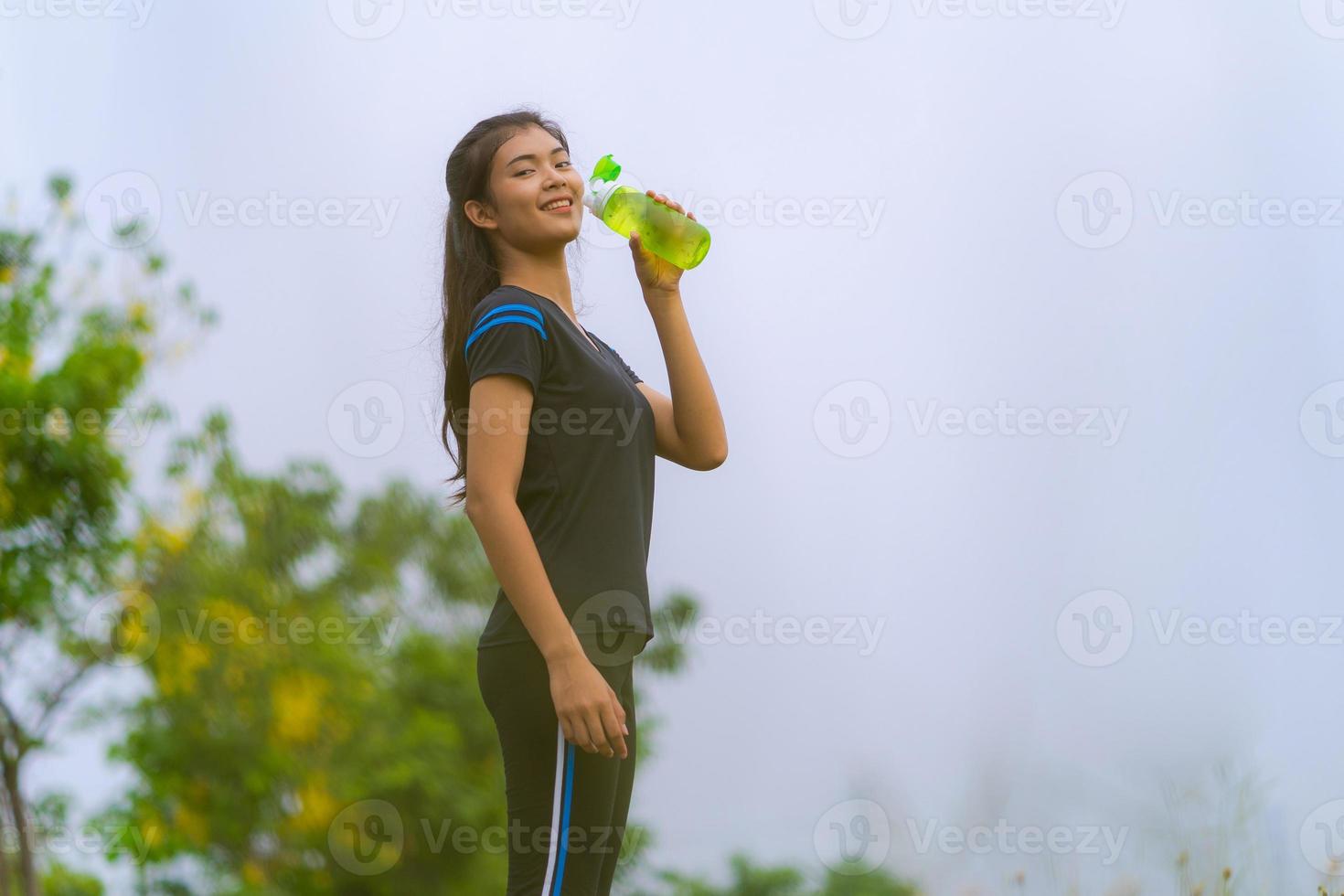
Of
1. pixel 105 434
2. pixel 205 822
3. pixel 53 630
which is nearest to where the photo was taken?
pixel 105 434

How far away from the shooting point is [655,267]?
1.20 metres

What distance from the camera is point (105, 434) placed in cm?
383

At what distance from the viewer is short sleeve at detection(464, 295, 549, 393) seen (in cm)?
106

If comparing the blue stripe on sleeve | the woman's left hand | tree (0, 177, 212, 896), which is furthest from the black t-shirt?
tree (0, 177, 212, 896)

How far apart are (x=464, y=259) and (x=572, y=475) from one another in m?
0.28

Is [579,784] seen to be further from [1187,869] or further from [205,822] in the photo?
[205,822]

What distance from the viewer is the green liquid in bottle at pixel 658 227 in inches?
46.8

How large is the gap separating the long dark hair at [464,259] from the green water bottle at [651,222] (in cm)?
8

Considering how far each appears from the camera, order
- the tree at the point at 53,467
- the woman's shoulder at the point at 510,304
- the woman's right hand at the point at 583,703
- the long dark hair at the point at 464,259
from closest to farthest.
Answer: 1. the woman's right hand at the point at 583,703
2. the woman's shoulder at the point at 510,304
3. the long dark hair at the point at 464,259
4. the tree at the point at 53,467

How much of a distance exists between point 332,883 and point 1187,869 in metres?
3.61

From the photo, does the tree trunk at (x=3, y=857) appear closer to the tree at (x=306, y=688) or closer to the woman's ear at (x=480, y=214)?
the tree at (x=306, y=688)

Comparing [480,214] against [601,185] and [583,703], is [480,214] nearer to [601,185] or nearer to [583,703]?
[601,185]

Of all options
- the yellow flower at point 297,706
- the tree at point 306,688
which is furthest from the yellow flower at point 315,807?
the yellow flower at point 297,706

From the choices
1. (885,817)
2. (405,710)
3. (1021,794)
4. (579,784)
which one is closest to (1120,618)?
(1021,794)
